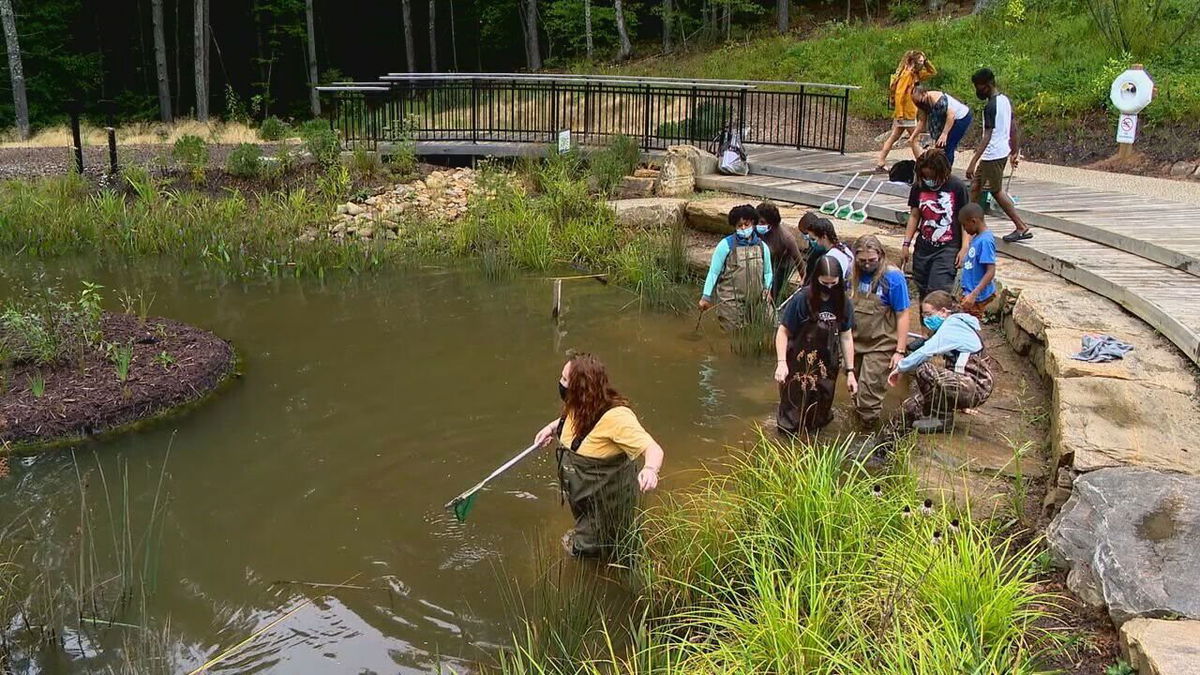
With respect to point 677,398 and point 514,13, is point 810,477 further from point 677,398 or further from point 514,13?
point 514,13

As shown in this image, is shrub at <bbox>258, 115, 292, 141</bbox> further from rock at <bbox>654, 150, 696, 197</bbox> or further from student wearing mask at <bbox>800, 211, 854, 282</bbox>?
student wearing mask at <bbox>800, 211, 854, 282</bbox>

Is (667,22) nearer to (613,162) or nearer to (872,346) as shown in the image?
(613,162)

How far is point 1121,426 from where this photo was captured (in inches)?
220

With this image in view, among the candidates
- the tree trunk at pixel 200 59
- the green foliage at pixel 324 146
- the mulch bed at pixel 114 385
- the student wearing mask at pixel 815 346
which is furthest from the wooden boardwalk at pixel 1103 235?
the tree trunk at pixel 200 59

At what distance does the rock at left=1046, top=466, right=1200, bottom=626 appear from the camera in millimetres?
4047

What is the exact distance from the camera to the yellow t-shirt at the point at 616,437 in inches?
199

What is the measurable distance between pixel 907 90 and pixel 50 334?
31.0 ft

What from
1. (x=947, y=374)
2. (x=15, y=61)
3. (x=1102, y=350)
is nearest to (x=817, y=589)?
(x=947, y=374)

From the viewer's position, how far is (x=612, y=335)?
9.81m

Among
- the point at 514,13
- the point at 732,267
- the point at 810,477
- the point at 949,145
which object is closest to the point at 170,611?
the point at 810,477

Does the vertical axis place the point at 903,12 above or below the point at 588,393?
above

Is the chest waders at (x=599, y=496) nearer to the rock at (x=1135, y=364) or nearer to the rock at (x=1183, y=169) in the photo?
the rock at (x=1135, y=364)

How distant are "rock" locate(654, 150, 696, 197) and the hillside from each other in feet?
13.7

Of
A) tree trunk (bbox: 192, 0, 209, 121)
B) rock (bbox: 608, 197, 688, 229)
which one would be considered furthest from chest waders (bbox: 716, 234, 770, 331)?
tree trunk (bbox: 192, 0, 209, 121)
